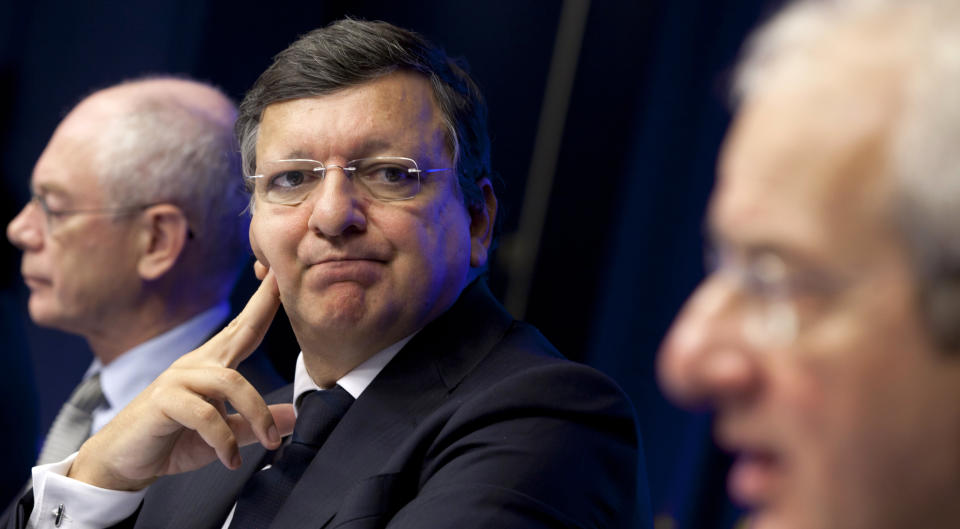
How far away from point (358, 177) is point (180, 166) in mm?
933

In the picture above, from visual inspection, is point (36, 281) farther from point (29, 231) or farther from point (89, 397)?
point (89, 397)

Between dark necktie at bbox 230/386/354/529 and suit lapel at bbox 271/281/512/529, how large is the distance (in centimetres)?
5

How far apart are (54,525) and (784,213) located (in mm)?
1497

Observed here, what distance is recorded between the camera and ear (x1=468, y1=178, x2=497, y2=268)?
184 cm

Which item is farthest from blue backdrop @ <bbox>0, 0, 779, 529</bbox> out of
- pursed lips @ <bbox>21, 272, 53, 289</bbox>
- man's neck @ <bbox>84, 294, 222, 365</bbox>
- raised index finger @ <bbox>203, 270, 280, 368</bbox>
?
raised index finger @ <bbox>203, 270, 280, 368</bbox>

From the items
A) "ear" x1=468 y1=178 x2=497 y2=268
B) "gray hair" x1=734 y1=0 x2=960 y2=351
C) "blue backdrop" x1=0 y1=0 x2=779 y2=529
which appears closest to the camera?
"gray hair" x1=734 y1=0 x2=960 y2=351

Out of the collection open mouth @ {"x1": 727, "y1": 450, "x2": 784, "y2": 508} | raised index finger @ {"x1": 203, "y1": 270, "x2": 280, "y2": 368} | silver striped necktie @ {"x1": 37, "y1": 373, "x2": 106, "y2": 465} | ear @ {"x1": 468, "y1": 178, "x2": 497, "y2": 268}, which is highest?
open mouth @ {"x1": 727, "y1": 450, "x2": 784, "y2": 508}

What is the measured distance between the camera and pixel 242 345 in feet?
5.56

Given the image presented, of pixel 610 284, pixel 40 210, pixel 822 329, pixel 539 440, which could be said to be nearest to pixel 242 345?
pixel 539 440

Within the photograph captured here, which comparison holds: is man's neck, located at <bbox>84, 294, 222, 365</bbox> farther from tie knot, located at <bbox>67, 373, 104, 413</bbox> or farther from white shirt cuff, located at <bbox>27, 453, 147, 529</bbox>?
white shirt cuff, located at <bbox>27, 453, 147, 529</bbox>

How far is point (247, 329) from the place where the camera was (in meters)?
1.72

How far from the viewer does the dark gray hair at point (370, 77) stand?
170 cm

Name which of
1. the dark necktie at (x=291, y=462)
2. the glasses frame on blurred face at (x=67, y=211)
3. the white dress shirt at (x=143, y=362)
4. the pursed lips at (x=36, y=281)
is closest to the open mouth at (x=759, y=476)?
the dark necktie at (x=291, y=462)

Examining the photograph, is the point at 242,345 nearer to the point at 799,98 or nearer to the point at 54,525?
the point at 54,525
